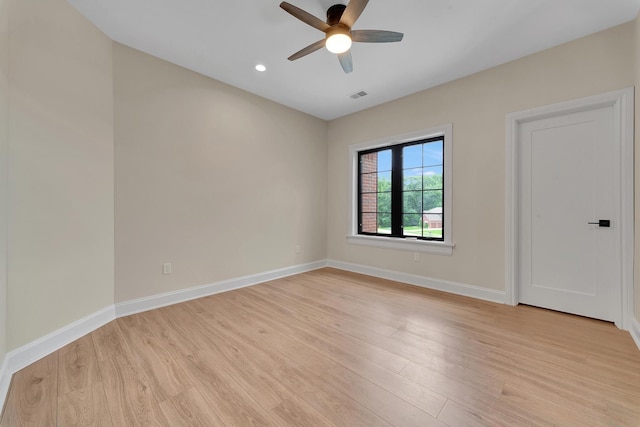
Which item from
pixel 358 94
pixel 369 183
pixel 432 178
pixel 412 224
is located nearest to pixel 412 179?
pixel 432 178

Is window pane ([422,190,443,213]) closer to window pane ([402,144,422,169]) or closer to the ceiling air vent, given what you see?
window pane ([402,144,422,169])

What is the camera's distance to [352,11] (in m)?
1.84

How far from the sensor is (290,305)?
288 centimetres

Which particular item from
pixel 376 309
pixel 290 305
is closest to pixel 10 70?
pixel 290 305

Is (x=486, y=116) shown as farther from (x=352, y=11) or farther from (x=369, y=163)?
(x=352, y=11)

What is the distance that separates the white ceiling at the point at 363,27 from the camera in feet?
6.83

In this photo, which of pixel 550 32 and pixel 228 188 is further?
pixel 228 188

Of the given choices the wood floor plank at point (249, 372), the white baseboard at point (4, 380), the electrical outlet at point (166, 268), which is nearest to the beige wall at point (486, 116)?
the wood floor plank at point (249, 372)

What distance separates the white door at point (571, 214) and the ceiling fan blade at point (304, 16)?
2.49 metres

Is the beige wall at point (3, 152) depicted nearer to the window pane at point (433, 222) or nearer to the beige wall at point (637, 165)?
the window pane at point (433, 222)

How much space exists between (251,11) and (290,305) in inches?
114

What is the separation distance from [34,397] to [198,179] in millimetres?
2236

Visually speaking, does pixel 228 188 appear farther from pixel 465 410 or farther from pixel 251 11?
pixel 465 410

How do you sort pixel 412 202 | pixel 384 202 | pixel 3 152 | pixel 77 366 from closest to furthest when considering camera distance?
pixel 3 152 → pixel 77 366 → pixel 412 202 → pixel 384 202
